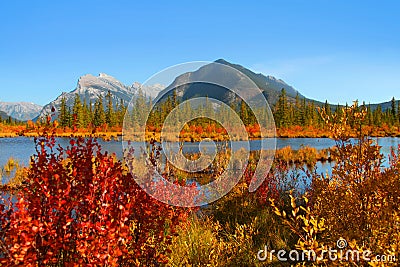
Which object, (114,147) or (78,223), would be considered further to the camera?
(114,147)

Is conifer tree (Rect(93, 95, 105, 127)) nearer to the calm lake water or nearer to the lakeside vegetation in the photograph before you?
the calm lake water

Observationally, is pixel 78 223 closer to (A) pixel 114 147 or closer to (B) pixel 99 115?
(A) pixel 114 147

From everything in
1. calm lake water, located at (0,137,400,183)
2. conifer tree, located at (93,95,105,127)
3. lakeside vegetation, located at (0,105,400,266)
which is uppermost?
conifer tree, located at (93,95,105,127)

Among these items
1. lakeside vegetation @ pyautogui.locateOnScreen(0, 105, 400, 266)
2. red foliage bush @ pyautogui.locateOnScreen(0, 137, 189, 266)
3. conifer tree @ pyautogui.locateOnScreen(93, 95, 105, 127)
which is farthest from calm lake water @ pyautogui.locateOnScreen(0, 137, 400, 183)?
conifer tree @ pyautogui.locateOnScreen(93, 95, 105, 127)

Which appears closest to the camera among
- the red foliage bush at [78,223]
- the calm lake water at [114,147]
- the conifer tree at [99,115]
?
the red foliage bush at [78,223]

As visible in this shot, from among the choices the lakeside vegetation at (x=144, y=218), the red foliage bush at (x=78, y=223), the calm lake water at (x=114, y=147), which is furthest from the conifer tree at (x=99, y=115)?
the red foliage bush at (x=78, y=223)

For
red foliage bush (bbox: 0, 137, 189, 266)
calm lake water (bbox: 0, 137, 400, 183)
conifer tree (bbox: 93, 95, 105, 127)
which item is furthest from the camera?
conifer tree (bbox: 93, 95, 105, 127)

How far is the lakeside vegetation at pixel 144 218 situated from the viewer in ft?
7.92

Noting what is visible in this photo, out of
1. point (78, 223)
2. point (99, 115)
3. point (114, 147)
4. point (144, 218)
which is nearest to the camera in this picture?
point (78, 223)

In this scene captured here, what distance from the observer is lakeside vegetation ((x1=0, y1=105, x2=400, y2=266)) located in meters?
2.41

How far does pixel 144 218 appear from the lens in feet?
10.8

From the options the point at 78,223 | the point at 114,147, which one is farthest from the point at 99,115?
the point at 78,223

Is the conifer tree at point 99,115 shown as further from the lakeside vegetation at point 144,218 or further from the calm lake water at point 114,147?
the lakeside vegetation at point 144,218

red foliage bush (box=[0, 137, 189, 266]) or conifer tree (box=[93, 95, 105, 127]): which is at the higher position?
conifer tree (box=[93, 95, 105, 127])
